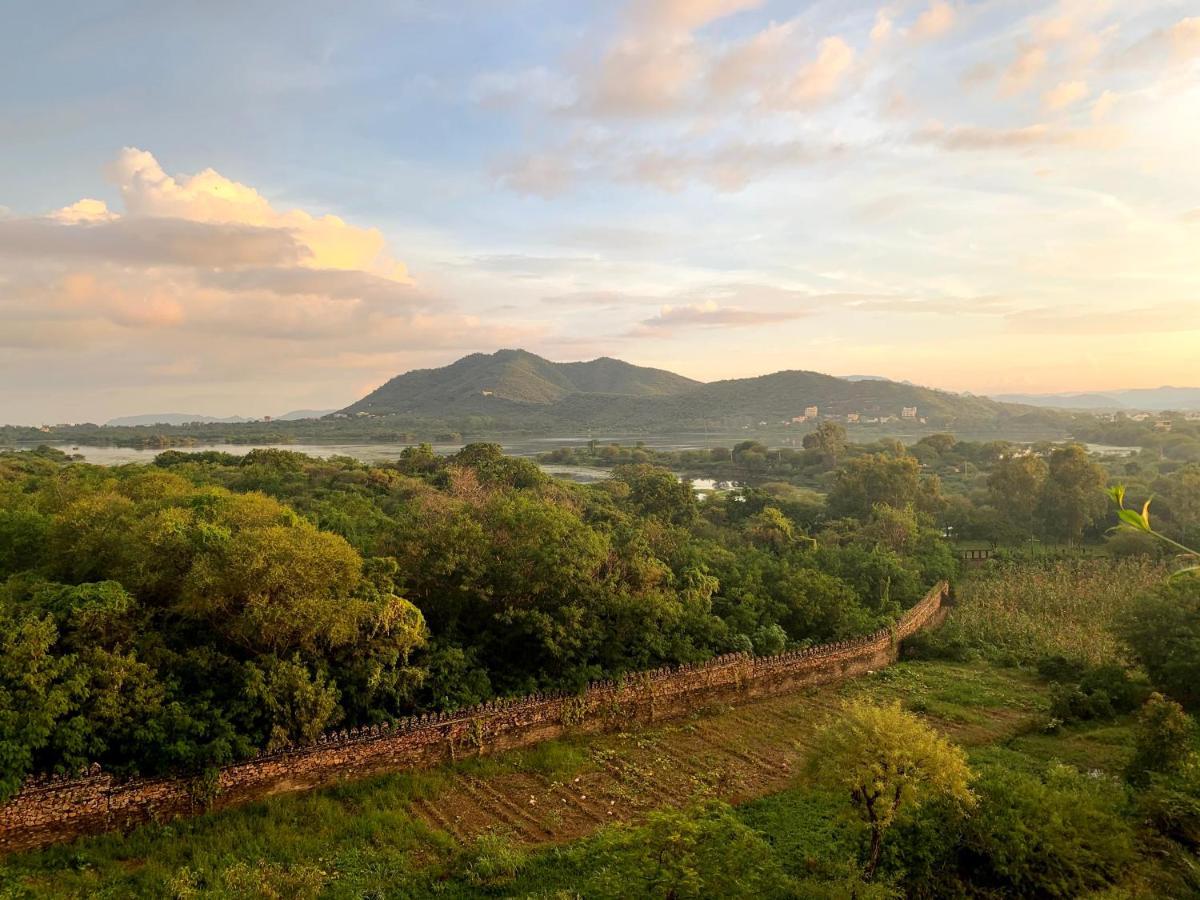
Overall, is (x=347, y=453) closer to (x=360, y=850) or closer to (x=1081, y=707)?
(x=360, y=850)

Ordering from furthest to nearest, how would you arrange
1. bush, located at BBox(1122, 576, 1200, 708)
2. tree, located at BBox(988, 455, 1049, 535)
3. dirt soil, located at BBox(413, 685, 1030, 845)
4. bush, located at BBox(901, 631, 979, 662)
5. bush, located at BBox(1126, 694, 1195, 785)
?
tree, located at BBox(988, 455, 1049, 535) < bush, located at BBox(901, 631, 979, 662) < bush, located at BBox(1122, 576, 1200, 708) < dirt soil, located at BBox(413, 685, 1030, 845) < bush, located at BBox(1126, 694, 1195, 785)

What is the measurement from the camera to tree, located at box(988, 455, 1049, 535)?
4641cm

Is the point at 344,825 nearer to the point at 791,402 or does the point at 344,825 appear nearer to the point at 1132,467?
the point at 1132,467

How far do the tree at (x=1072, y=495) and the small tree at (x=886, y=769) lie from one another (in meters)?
42.9

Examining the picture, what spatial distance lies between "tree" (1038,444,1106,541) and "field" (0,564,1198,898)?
31.0 metres

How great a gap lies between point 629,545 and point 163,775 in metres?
12.5

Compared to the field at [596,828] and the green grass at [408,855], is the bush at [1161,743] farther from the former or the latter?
the green grass at [408,855]

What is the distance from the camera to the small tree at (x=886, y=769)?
962cm

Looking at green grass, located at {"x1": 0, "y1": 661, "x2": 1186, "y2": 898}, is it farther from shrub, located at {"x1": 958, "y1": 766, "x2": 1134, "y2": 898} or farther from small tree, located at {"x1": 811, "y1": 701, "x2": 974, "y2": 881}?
small tree, located at {"x1": 811, "y1": 701, "x2": 974, "y2": 881}

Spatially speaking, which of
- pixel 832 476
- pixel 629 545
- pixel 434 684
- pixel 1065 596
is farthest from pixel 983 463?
pixel 434 684

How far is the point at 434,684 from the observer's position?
15914 millimetres

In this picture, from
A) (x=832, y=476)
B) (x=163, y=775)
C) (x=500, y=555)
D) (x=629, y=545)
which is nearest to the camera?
(x=163, y=775)

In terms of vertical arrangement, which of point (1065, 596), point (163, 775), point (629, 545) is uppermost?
point (629, 545)

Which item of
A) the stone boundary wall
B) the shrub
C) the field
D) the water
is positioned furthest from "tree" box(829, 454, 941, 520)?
the shrub
